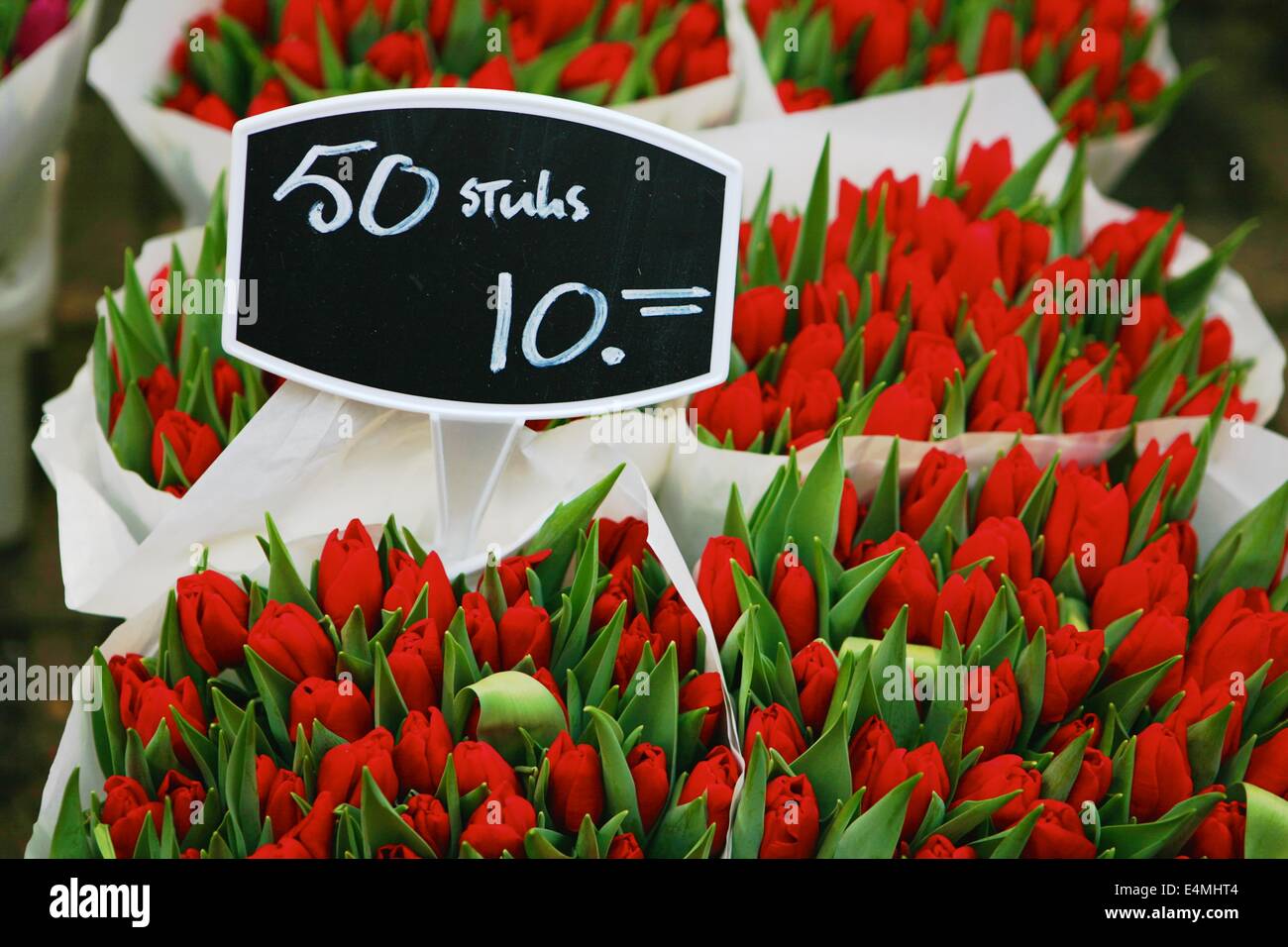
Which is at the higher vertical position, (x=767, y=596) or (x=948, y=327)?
(x=948, y=327)

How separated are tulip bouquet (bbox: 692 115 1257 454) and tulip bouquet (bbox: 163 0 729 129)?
0.87ft

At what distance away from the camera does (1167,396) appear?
109cm

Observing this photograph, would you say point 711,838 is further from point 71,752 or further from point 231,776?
point 71,752

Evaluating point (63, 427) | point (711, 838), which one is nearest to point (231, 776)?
point (711, 838)

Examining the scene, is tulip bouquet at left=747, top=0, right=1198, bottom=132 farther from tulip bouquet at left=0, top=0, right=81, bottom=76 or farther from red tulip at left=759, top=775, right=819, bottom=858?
red tulip at left=759, top=775, right=819, bottom=858

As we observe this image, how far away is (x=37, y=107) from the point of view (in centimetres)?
128

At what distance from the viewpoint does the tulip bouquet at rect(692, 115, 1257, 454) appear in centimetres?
103

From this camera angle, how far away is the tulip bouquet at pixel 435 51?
1.30 meters

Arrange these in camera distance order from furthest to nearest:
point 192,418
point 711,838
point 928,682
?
point 192,418 → point 928,682 → point 711,838

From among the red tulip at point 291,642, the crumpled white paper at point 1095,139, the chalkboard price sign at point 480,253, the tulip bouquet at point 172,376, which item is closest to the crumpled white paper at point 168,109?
the crumpled white paper at point 1095,139

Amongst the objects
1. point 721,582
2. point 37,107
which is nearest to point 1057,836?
point 721,582

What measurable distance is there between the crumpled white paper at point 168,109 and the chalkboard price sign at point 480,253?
1.41 ft

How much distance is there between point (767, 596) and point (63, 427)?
0.56m

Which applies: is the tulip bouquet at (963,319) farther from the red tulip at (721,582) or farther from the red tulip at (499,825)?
the red tulip at (499,825)
